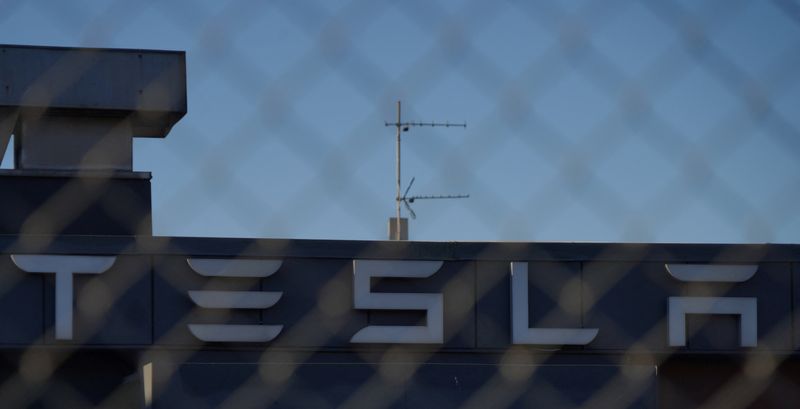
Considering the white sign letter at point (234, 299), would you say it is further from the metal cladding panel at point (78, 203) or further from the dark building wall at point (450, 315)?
the metal cladding panel at point (78, 203)

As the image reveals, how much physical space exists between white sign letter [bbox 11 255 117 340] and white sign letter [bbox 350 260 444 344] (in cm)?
129

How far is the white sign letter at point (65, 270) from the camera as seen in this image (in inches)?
257

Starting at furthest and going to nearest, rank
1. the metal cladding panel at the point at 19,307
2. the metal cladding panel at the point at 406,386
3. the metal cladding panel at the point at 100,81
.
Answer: the metal cladding panel at the point at 100,81 < the metal cladding panel at the point at 19,307 < the metal cladding panel at the point at 406,386

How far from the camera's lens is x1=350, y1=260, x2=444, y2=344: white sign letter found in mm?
6754

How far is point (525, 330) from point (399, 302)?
70cm

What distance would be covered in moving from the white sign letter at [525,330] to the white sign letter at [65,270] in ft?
6.92

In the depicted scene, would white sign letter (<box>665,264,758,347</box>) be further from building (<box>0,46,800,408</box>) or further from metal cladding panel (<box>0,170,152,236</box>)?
metal cladding panel (<box>0,170,152,236</box>)

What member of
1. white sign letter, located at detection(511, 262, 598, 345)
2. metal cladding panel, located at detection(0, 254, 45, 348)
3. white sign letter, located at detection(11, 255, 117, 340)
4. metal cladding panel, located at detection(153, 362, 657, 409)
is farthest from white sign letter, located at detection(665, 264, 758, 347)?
metal cladding panel, located at detection(0, 254, 45, 348)

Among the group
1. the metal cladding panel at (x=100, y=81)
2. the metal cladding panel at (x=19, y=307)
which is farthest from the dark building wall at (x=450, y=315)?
the metal cladding panel at (x=100, y=81)

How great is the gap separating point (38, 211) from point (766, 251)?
13.7 feet

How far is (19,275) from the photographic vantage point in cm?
654

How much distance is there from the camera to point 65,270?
21.5 feet

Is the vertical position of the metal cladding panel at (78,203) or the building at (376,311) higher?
the metal cladding panel at (78,203)

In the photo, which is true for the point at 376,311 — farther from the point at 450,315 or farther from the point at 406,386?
the point at 406,386
